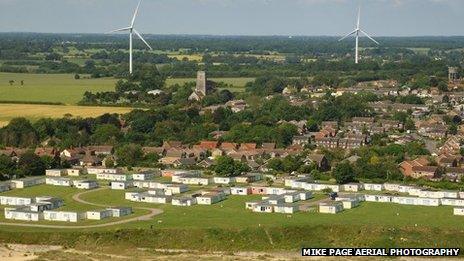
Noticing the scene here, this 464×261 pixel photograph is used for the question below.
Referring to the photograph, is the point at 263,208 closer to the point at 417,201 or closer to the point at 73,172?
the point at 417,201

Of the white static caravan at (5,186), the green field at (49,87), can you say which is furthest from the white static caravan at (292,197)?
the green field at (49,87)

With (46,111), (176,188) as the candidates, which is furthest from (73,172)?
(46,111)

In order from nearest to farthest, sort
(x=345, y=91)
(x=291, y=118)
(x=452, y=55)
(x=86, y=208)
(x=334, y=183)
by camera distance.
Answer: (x=86, y=208)
(x=334, y=183)
(x=291, y=118)
(x=345, y=91)
(x=452, y=55)

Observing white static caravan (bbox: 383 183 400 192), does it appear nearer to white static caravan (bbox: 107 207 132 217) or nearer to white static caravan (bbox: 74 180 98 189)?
white static caravan (bbox: 107 207 132 217)

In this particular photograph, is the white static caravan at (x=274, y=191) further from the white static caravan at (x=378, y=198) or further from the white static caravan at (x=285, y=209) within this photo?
the white static caravan at (x=285, y=209)

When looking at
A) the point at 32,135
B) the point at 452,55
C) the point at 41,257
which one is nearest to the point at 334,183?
the point at 41,257

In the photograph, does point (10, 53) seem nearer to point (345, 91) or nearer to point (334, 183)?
point (345, 91)

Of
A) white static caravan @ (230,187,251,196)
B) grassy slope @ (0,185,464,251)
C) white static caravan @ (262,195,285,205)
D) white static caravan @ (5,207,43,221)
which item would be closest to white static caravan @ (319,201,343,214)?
grassy slope @ (0,185,464,251)
